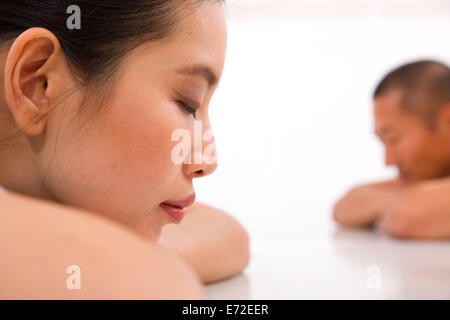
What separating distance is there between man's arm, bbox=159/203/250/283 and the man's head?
0.66 m

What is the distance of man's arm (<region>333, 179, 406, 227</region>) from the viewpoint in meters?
1.23

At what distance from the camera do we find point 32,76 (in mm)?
522

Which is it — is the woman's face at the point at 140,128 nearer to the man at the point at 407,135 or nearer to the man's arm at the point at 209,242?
the man's arm at the point at 209,242

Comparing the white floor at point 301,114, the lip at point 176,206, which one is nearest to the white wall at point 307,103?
the white floor at point 301,114

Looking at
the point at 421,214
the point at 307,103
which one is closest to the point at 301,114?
the point at 307,103

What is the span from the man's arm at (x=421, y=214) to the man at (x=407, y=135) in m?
0.07

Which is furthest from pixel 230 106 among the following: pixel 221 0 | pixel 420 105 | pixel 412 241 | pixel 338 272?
pixel 221 0

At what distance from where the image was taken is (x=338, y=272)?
0.80 m

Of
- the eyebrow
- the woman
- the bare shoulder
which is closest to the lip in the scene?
the woman

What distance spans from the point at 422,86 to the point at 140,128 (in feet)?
3.44

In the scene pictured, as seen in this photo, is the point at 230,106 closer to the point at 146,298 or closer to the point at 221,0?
the point at 221,0

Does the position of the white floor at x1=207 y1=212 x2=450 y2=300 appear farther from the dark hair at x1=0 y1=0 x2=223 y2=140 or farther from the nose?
the dark hair at x1=0 y1=0 x2=223 y2=140

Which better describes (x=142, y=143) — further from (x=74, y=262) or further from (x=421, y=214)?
(x=421, y=214)


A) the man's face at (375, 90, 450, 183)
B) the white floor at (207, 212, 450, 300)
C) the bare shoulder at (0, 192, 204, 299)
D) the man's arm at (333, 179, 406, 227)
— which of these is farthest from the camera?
the man's face at (375, 90, 450, 183)
